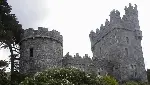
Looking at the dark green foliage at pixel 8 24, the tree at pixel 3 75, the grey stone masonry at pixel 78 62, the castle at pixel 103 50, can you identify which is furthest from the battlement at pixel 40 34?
the tree at pixel 3 75

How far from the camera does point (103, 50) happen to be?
54375mm

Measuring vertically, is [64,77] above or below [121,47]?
below

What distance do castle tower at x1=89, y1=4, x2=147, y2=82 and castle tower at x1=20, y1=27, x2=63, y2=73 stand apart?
8272 millimetres

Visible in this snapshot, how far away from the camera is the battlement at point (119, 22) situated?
2115 inches

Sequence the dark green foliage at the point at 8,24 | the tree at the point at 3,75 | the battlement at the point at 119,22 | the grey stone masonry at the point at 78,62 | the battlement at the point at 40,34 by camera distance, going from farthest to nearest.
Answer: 1. the battlement at the point at 119,22
2. the grey stone masonry at the point at 78,62
3. the battlement at the point at 40,34
4. the dark green foliage at the point at 8,24
5. the tree at the point at 3,75

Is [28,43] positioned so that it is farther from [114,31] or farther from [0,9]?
[114,31]

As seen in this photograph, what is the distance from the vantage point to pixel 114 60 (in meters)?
51.6

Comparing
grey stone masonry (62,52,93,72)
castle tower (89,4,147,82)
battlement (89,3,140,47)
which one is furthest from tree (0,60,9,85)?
battlement (89,3,140,47)

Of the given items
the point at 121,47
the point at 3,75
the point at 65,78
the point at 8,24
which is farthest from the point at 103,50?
the point at 65,78

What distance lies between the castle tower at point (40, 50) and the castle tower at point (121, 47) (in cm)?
827

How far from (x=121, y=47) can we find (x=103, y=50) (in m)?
3.26

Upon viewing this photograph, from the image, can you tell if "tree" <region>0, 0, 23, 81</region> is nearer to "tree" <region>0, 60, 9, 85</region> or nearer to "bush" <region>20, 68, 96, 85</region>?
"tree" <region>0, 60, 9, 85</region>

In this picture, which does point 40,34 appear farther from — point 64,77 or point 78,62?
point 64,77

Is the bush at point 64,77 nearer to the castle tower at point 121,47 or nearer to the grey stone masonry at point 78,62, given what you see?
the grey stone masonry at point 78,62
